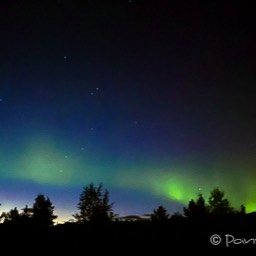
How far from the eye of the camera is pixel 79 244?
1339 centimetres

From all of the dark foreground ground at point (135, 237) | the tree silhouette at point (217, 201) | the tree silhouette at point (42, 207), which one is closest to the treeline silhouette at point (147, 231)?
the dark foreground ground at point (135, 237)

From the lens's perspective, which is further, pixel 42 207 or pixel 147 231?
pixel 42 207

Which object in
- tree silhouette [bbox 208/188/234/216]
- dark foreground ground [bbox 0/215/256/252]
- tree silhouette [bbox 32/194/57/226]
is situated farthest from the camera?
tree silhouette [bbox 208/188/234/216]

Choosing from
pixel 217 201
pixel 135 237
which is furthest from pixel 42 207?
pixel 135 237

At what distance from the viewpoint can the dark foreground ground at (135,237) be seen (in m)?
10.7

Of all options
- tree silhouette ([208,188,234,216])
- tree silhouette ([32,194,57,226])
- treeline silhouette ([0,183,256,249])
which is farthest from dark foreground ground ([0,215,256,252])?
tree silhouette ([208,188,234,216])

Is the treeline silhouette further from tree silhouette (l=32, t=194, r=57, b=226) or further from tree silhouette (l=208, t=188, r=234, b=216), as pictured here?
tree silhouette (l=208, t=188, r=234, b=216)

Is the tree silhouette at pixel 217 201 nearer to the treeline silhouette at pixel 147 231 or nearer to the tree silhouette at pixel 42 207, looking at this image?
the tree silhouette at pixel 42 207

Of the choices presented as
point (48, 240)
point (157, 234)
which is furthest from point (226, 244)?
point (48, 240)

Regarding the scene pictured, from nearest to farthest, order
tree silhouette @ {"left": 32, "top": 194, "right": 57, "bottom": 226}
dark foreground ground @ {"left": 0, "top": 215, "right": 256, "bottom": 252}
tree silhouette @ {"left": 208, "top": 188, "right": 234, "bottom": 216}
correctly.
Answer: dark foreground ground @ {"left": 0, "top": 215, "right": 256, "bottom": 252} < tree silhouette @ {"left": 32, "top": 194, "right": 57, "bottom": 226} < tree silhouette @ {"left": 208, "top": 188, "right": 234, "bottom": 216}

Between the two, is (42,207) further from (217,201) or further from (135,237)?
(135,237)

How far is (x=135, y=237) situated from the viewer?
12633 mm

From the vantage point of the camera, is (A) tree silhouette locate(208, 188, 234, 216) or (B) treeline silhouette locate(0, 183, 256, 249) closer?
(B) treeline silhouette locate(0, 183, 256, 249)

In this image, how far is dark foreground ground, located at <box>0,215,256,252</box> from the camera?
10.7 metres
